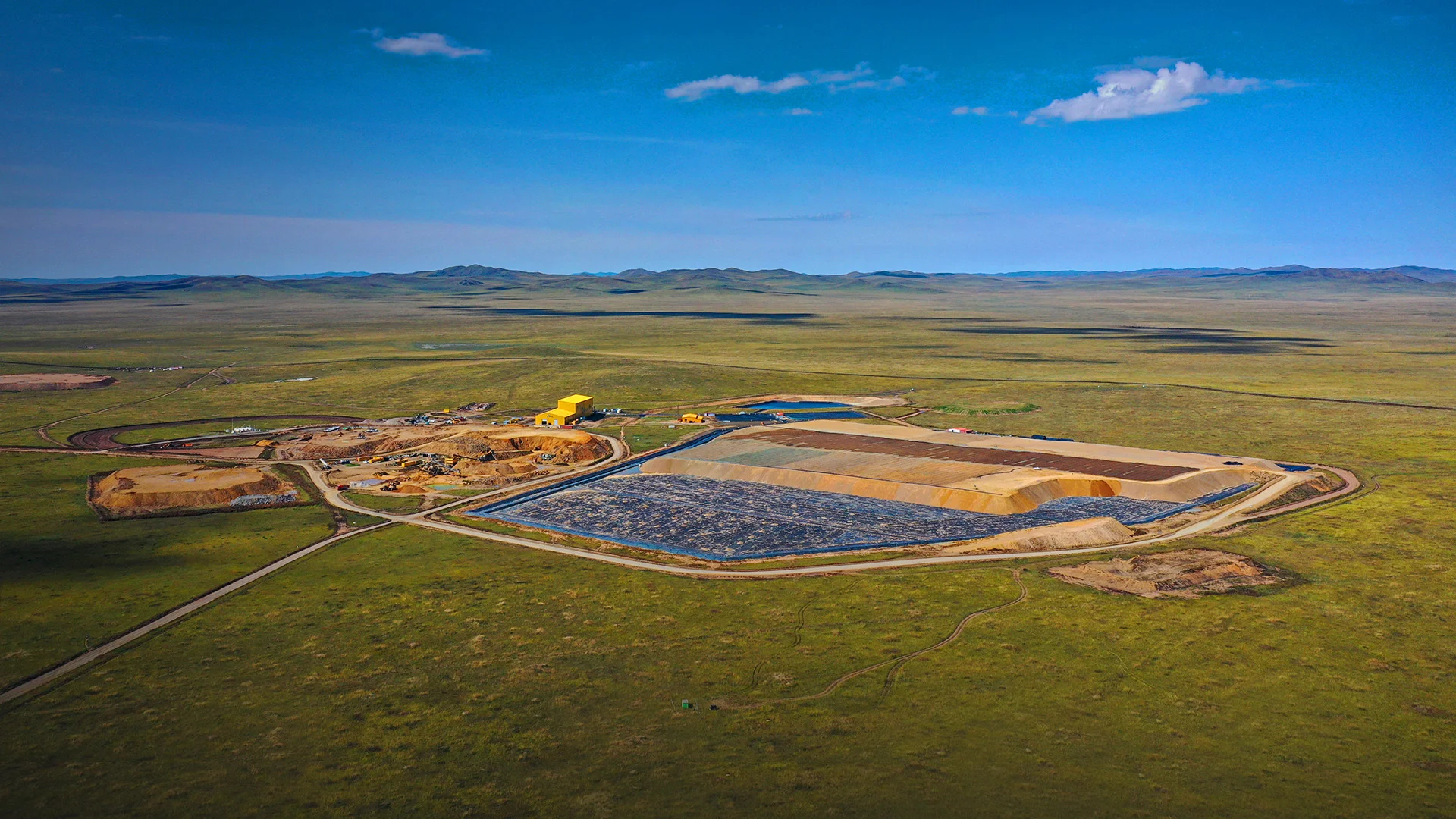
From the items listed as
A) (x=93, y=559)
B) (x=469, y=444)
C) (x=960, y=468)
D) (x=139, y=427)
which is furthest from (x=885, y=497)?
(x=139, y=427)

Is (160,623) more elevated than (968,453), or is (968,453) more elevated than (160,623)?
(968,453)

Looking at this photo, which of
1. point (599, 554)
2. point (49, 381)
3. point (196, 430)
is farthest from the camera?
point (49, 381)

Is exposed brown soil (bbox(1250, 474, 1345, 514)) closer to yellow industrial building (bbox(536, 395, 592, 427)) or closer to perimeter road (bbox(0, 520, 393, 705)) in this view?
perimeter road (bbox(0, 520, 393, 705))

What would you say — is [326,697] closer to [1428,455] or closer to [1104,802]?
[1104,802]

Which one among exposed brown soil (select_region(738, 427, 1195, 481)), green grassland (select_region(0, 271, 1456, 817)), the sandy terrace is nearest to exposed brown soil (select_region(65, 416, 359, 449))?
green grassland (select_region(0, 271, 1456, 817))

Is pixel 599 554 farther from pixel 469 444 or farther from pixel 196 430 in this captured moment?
pixel 196 430

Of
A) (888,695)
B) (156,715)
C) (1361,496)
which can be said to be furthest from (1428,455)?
(156,715)

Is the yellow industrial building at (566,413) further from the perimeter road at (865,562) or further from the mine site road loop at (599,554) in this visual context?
the perimeter road at (865,562)
